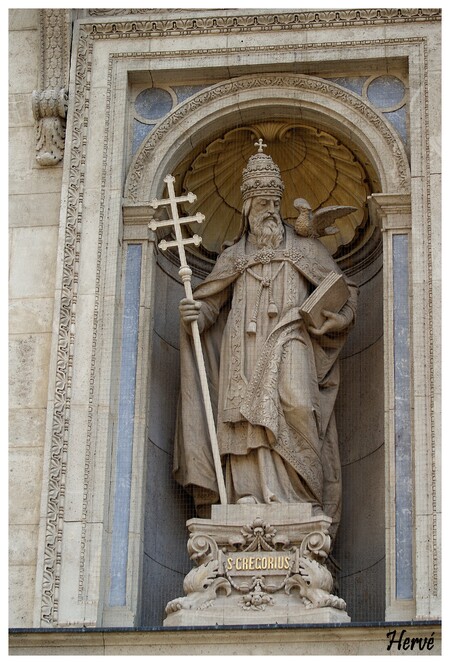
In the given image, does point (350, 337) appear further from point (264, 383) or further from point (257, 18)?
point (257, 18)

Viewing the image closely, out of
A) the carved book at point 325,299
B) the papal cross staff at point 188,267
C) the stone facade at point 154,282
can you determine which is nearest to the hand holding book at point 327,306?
the carved book at point 325,299

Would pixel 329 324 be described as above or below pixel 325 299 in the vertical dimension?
below

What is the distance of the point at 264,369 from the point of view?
48.2 ft

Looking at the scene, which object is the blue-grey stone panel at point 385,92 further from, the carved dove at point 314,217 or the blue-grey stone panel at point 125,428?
the blue-grey stone panel at point 125,428

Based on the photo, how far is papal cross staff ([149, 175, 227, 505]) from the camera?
47.3 feet

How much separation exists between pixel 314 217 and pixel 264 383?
154 centimetres

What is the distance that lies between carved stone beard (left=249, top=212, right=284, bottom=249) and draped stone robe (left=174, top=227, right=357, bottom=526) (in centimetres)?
7

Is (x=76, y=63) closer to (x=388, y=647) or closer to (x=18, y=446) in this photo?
(x=18, y=446)

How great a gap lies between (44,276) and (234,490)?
2150 mm

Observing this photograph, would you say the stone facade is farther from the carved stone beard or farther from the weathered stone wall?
the carved stone beard

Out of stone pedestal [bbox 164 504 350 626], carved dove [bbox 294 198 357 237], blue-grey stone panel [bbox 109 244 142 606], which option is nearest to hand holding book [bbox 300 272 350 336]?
carved dove [bbox 294 198 357 237]

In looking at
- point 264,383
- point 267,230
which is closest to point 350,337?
point 267,230

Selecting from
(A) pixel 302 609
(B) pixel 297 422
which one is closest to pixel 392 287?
(B) pixel 297 422

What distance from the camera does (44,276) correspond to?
15.0 meters
